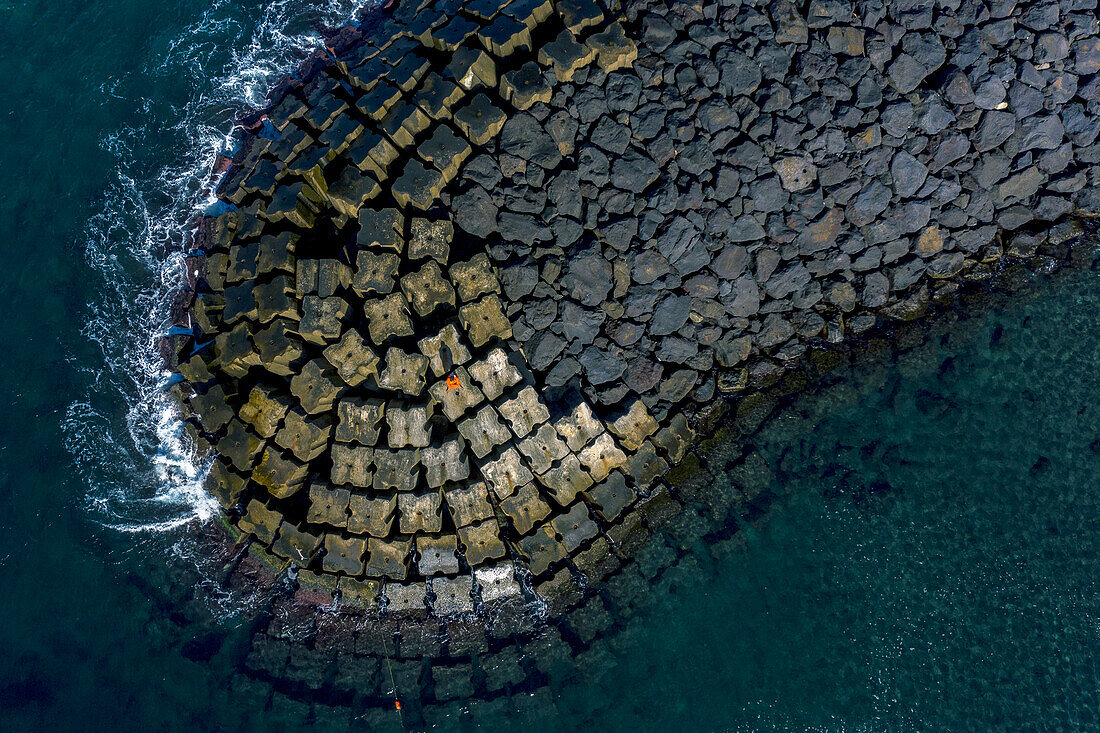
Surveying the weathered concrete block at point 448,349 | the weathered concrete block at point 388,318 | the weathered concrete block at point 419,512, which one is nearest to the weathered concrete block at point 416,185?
the weathered concrete block at point 388,318

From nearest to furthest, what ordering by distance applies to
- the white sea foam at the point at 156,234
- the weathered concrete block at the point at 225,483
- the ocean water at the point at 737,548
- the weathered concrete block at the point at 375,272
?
the ocean water at the point at 737,548
the weathered concrete block at the point at 375,272
the weathered concrete block at the point at 225,483
the white sea foam at the point at 156,234

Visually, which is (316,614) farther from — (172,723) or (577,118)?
(577,118)

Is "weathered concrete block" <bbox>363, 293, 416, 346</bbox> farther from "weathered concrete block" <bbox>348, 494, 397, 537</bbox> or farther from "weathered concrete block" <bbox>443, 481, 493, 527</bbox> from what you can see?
"weathered concrete block" <bbox>443, 481, 493, 527</bbox>

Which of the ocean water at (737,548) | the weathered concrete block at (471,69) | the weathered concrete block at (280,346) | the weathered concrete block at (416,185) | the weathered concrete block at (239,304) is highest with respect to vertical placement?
the weathered concrete block at (471,69)

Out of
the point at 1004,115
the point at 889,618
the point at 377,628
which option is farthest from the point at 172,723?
the point at 1004,115

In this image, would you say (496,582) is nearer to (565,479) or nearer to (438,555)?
(438,555)

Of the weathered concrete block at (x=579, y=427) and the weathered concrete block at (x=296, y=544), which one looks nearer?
the weathered concrete block at (x=579, y=427)

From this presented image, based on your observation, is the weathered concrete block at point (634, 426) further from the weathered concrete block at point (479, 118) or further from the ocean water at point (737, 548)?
the weathered concrete block at point (479, 118)

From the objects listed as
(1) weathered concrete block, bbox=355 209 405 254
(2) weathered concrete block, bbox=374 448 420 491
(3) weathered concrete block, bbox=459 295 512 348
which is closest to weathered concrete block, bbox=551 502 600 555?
(2) weathered concrete block, bbox=374 448 420 491
